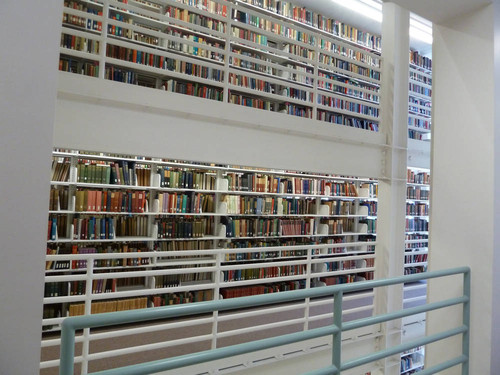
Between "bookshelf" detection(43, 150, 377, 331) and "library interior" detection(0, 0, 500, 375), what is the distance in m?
0.03

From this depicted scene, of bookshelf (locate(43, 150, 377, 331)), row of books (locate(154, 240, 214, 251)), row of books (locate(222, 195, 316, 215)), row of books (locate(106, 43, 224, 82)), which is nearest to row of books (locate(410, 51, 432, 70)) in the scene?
bookshelf (locate(43, 150, 377, 331))

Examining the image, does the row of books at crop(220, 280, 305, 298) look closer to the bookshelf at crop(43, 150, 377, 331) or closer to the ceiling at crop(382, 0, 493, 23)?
the bookshelf at crop(43, 150, 377, 331)

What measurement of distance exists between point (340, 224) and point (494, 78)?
438 cm

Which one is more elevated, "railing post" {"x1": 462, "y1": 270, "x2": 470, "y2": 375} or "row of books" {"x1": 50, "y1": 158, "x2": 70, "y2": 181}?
"row of books" {"x1": 50, "y1": 158, "x2": 70, "y2": 181}

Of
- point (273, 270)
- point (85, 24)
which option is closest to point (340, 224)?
point (273, 270)

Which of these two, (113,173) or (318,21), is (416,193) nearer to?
(318,21)

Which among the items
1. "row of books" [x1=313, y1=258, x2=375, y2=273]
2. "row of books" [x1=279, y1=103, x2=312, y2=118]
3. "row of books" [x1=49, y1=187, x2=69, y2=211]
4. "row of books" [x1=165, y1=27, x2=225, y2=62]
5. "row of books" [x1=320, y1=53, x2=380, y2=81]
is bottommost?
"row of books" [x1=313, y1=258, x2=375, y2=273]

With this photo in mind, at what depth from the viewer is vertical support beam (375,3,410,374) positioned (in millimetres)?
3730

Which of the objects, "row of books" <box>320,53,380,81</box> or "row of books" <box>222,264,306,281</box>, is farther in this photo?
"row of books" <box>320,53,380,81</box>

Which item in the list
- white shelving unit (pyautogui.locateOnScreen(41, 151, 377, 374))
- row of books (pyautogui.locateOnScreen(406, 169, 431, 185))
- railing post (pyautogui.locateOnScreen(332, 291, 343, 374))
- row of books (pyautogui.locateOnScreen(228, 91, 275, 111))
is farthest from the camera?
row of books (pyautogui.locateOnScreen(406, 169, 431, 185))

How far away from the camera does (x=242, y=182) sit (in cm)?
538

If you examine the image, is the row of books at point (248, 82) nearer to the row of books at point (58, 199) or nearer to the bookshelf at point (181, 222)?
the bookshelf at point (181, 222)

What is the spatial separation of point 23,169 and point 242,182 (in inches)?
176

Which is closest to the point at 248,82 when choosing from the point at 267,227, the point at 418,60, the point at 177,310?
the point at 267,227
